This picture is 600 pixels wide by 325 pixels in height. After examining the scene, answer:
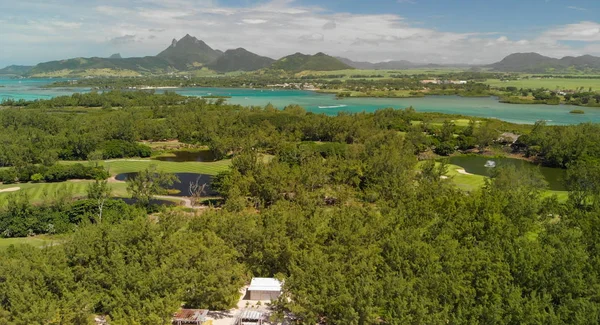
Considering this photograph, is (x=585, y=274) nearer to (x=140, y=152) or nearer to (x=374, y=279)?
(x=374, y=279)

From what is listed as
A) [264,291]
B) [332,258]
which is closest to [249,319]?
[264,291]

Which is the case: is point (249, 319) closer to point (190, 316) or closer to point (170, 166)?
point (190, 316)

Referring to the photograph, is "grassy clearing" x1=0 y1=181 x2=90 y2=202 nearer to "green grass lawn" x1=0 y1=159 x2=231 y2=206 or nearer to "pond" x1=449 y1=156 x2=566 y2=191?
"green grass lawn" x1=0 y1=159 x2=231 y2=206

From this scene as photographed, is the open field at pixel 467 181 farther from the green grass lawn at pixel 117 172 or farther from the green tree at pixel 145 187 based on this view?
the green tree at pixel 145 187

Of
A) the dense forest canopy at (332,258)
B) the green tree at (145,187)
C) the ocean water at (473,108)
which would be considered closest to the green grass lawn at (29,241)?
the dense forest canopy at (332,258)

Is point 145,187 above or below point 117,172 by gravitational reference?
above
